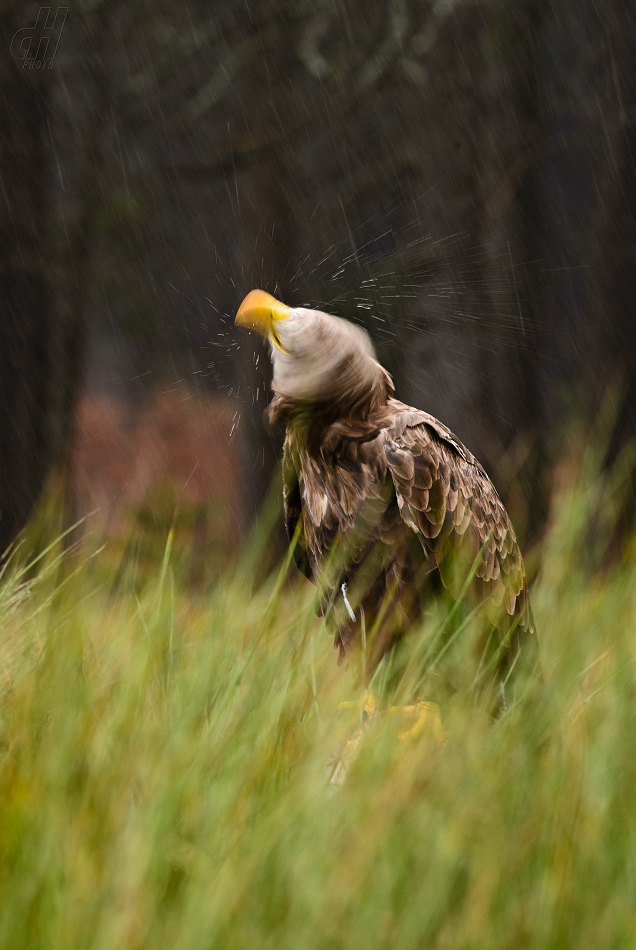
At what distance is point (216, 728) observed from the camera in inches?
52.9

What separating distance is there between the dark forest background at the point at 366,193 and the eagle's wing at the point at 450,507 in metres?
1.16

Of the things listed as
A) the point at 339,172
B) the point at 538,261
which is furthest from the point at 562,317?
the point at 339,172

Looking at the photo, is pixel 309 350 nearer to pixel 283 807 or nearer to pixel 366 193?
pixel 283 807

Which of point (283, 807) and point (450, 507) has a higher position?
point (283, 807)

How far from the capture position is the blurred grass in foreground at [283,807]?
99 cm

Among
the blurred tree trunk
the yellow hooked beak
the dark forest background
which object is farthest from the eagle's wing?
the blurred tree trunk

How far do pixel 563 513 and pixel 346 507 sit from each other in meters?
0.88

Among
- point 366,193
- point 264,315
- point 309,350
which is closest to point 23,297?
point 366,193

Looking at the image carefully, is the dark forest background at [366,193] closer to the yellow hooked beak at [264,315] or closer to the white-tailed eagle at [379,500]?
the white-tailed eagle at [379,500]

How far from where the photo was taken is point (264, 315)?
7.12 ft

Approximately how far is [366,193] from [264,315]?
8.26 ft

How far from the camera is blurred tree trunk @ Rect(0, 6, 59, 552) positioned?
3721 mm

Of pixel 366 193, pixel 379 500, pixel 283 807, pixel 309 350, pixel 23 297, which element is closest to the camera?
pixel 283 807

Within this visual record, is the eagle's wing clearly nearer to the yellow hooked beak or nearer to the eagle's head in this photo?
the eagle's head
